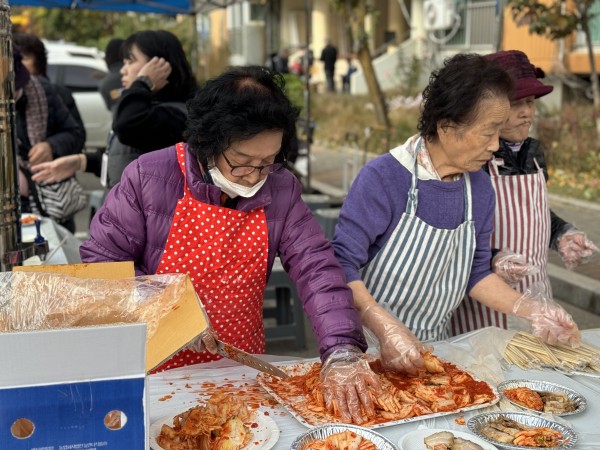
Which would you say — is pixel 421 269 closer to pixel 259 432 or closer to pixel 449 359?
pixel 449 359

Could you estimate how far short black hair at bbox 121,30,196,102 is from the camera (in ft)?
12.3

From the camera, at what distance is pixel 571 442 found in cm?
170

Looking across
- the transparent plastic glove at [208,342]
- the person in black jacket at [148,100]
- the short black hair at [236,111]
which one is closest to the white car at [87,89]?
the person in black jacket at [148,100]

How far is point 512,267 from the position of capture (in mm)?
2648

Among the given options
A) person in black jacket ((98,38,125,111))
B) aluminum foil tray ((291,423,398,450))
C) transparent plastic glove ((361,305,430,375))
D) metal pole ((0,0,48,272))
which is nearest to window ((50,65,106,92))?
person in black jacket ((98,38,125,111))

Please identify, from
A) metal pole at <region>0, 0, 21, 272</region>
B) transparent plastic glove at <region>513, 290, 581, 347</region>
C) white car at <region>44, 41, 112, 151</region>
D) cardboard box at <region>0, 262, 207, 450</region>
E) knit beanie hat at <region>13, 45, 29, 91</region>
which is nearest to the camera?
cardboard box at <region>0, 262, 207, 450</region>

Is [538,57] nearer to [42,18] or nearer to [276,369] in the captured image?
[276,369]

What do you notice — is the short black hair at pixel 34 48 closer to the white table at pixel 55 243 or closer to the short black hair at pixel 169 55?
the white table at pixel 55 243

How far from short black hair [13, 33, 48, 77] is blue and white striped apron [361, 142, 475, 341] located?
12.4ft

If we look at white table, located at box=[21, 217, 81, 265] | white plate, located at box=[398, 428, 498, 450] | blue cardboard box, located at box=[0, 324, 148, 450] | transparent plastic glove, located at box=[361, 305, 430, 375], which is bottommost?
white table, located at box=[21, 217, 81, 265]

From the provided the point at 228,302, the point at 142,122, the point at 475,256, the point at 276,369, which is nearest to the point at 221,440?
the point at 276,369

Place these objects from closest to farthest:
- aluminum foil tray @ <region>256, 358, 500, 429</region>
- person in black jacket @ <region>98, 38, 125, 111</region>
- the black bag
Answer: aluminum foil tray @ <region>256, 358, 500, 429</region>
the black bag
person in black jacket @ <region>98, 38, 125, 111</region>

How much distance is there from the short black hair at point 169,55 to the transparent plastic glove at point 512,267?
6.61ft

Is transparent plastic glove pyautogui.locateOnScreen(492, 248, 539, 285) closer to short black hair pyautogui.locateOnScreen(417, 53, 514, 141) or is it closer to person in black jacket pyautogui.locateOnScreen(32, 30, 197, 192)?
Answer: short black hair pyautogui.locateOnScreen(417, 53, 514, 141)
